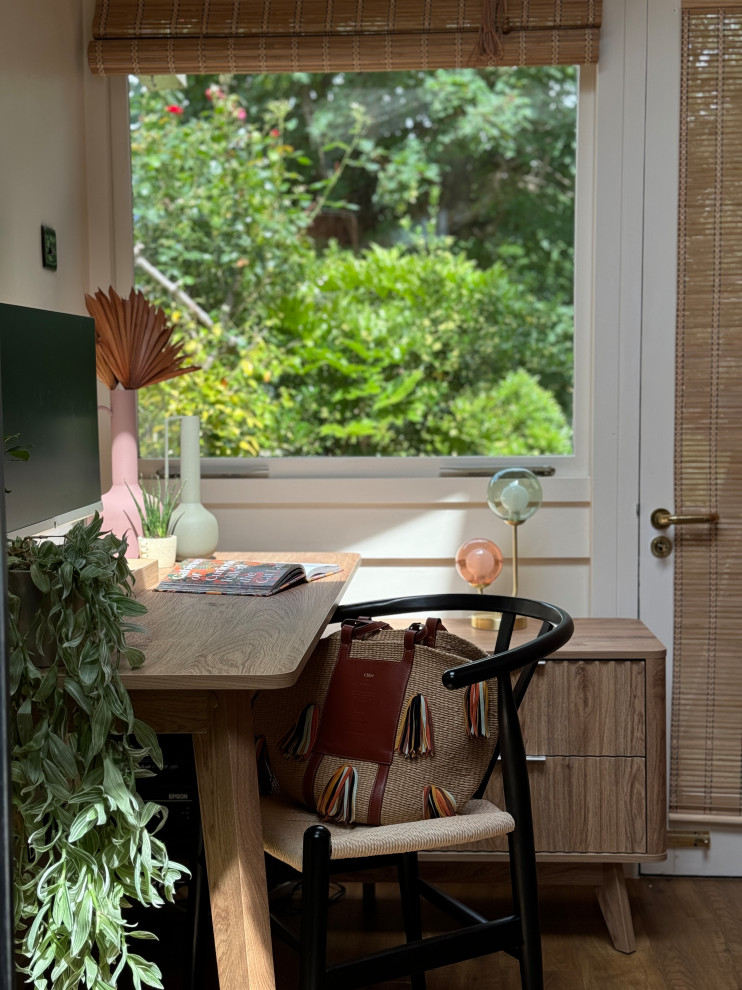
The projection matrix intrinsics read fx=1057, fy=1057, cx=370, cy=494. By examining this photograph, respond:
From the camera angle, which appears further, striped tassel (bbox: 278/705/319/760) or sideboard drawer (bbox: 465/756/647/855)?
sideboard drawer (bbox: 465/756/647/855)

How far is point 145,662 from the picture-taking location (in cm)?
149

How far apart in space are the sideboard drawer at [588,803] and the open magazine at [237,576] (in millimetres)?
659

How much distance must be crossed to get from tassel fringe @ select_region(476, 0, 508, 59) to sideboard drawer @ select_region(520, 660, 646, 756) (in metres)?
1.51

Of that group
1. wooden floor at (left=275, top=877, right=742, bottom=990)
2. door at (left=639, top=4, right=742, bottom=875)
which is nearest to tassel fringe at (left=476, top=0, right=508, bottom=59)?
door at (left=639, top=4, right=742, bottom=875)

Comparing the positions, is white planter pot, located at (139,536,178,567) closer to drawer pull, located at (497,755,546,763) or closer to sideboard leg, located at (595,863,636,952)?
drawer pull, located at (497,755,546,763)

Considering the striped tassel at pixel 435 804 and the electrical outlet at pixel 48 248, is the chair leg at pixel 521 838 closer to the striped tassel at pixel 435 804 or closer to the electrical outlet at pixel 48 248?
the striped tassel at pixel 435 804

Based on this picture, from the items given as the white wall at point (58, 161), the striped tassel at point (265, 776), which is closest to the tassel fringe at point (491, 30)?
the white wall at point (58, 161)

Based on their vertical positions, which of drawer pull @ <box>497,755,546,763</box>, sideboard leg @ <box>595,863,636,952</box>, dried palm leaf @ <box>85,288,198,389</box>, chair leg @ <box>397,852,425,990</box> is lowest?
sideboard leg @ <box>595,863,636,952</box>

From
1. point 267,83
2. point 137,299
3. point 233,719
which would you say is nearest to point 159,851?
point 233,719

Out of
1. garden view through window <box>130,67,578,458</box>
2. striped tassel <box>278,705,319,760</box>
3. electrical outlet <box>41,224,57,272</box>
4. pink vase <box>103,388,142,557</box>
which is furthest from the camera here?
garden view through window <box>130,67,578,458</box>

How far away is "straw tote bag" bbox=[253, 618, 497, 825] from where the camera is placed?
1.68 metres

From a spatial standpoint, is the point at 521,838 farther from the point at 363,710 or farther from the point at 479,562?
the point at 479,562

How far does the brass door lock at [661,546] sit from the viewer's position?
2791mm

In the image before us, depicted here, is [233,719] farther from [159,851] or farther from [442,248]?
[442,248]
